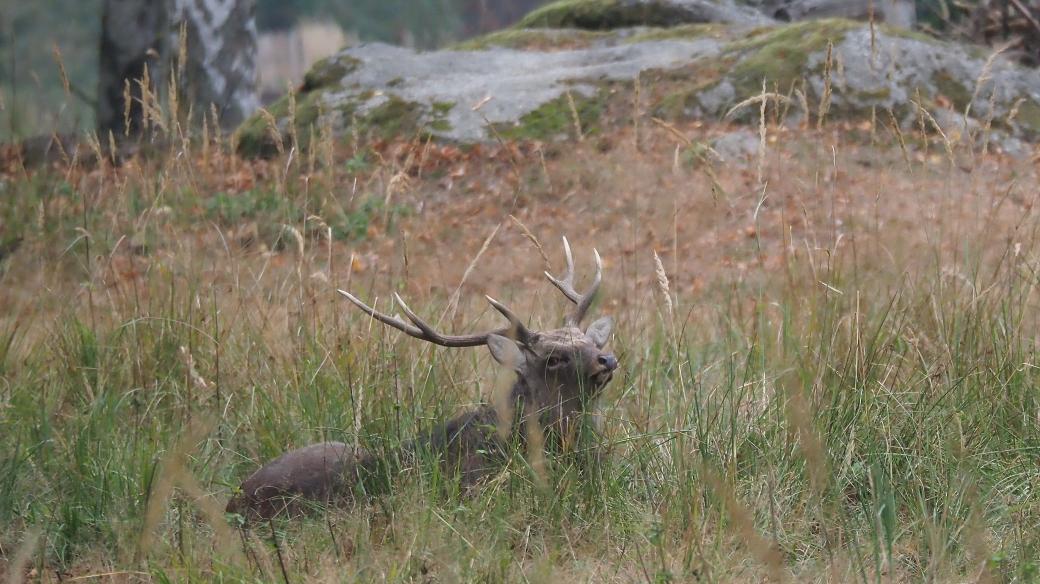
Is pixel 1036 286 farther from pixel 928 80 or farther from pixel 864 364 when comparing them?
pixel 928 80

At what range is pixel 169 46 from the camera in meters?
11.3

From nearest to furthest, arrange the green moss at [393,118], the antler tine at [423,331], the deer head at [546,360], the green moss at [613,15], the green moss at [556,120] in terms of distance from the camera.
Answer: the antler tine at [423,331] < the deer head at [546,360] < the green moss at [556,120] < the green moss at [393,118] < the green moss at [613,15]

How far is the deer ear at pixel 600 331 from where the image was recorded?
4.29 meters

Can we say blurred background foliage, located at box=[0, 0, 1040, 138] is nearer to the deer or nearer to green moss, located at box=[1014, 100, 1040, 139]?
green moss, located at box=[1014, 100, 1040, 139]

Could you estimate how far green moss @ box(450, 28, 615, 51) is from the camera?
1166 centimetres

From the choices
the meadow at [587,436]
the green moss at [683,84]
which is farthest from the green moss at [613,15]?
the meadow at [587,436]

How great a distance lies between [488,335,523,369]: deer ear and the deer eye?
114 millimetres

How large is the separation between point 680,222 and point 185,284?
3.89m

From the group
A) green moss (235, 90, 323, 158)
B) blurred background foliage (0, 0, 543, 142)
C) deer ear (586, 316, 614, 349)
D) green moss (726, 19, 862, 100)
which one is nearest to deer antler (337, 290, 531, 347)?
deer ear (586, 316, 614, 349)

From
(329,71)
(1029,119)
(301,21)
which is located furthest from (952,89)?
(301,21)

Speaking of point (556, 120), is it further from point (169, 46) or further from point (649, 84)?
point (169, 46)

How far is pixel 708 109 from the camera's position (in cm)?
952

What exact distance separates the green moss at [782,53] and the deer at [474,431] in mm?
5645

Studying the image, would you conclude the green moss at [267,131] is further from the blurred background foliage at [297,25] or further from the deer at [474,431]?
the blurred background foliage at [297,25]
